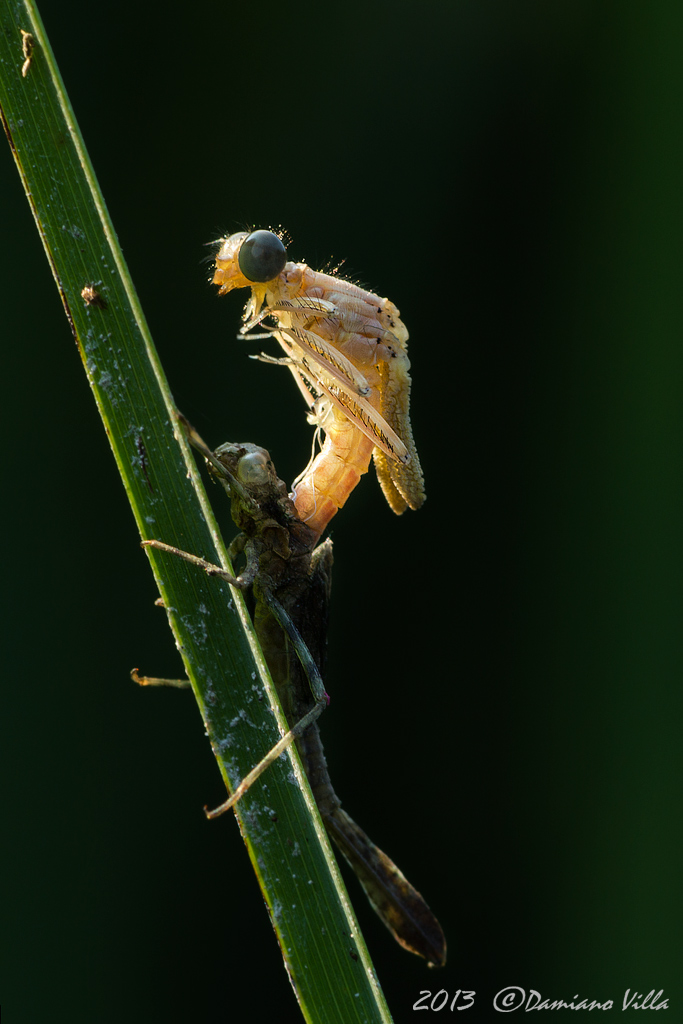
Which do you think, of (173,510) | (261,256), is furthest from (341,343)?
(173,510)

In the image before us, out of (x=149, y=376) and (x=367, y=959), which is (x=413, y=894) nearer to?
(x=367, y=959)

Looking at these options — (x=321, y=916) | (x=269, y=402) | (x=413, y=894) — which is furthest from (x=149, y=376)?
(x=269, y=402)

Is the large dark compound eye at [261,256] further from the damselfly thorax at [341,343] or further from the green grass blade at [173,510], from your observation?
the green grass blade at [173,510]

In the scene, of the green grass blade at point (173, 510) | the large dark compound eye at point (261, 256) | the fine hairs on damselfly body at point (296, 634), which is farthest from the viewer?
the fine hairs on damselfly body at point (296, 634)

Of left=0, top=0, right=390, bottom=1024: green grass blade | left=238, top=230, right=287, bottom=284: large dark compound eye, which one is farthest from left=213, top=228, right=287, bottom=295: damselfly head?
left=0, top=0, right=390, bottom=1024: green grass blade

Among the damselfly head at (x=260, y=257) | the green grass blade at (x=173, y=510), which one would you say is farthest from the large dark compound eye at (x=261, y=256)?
the green grass blade at (x=173, y=510)

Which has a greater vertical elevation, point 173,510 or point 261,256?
point 261,256

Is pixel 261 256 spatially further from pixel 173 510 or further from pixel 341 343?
pixel 173 510
